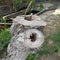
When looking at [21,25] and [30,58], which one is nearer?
[30,58]

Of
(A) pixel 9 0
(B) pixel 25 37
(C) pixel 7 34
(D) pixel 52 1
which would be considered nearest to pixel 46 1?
(D) pixel 52 1

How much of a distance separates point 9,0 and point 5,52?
3.39 meters

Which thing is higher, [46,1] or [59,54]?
[59,54]

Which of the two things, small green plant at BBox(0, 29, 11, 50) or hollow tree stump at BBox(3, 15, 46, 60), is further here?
small green plant at BBox(0, 29, 11, 50)

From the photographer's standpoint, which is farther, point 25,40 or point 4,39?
point 4,39

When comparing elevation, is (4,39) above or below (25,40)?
below

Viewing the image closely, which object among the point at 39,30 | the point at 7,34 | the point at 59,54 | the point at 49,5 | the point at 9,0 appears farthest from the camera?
the point at 49,5

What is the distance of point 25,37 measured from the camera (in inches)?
199

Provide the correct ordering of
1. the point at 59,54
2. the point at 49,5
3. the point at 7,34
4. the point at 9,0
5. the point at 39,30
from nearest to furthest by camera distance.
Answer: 1. the point at 59,54
2. the point at 39,30
3. the point at 7,34
4. the point at 9,0
5. the point at 49,5

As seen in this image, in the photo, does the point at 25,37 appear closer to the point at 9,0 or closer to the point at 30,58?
the point at 30,58

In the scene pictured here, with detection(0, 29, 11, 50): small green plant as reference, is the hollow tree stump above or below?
above

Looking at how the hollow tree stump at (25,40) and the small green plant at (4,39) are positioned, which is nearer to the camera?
the hollow tree stump at (25,40)

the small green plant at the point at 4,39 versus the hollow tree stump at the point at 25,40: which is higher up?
the hollow tree stump at the point at 25,40

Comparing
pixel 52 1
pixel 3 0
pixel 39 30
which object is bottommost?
pixel 52 1
